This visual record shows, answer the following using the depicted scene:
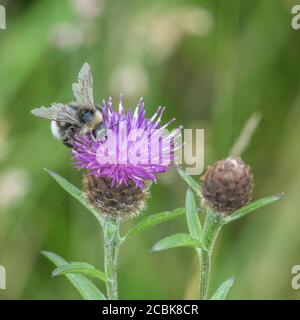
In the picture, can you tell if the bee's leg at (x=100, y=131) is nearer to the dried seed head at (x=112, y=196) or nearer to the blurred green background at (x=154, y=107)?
the dried seed head at (x=112, y=196)

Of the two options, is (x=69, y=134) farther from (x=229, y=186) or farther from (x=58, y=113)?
(x=229, y=186)

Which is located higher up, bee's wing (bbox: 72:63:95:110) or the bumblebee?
bee's wing (bbox: 72:63:95:110)

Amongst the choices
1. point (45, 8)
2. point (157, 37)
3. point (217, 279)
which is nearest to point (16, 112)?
point (45, 8)

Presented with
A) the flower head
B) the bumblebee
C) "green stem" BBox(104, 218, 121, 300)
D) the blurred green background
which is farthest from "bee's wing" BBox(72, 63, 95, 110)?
the blurred green background

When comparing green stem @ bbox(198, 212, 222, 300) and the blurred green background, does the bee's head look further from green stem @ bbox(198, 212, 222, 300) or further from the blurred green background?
the blurred green background

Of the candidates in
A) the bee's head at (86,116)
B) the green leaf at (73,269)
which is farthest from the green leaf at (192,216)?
the bee's head at (86,116)

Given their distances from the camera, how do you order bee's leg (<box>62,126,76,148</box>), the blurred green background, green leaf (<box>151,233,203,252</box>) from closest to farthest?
green leaf (<box>151,233,203,252</box>) < bee's leg (<box>62,126,76,148</box>) < the blurred green background
